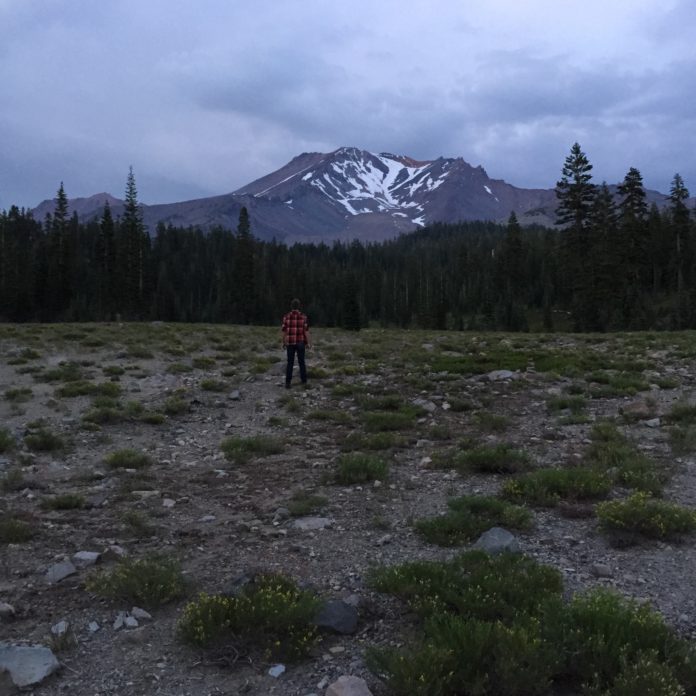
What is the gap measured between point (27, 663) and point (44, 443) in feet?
24.2

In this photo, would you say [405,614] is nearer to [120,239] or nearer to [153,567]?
[153,567]

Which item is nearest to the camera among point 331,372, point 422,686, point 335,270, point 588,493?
point 422,686

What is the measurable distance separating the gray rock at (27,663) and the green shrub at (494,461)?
268 inches

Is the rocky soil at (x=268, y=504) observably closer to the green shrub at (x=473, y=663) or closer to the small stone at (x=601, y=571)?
the small stone at (x=601, y=571)

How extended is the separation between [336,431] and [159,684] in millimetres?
8766

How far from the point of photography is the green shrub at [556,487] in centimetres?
850

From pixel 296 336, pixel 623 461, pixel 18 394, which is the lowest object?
pixel 623 461

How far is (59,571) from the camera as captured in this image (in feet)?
21.4

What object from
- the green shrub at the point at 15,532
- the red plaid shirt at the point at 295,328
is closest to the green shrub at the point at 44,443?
the green shrub at the point at 15,532

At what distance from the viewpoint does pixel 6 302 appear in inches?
3477

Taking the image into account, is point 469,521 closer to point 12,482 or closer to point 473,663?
point 473,663

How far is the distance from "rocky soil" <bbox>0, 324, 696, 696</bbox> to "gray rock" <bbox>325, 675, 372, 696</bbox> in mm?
228

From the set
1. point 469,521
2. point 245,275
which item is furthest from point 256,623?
point 245,275

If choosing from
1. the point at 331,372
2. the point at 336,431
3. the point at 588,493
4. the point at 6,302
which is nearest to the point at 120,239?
the point at 6,302
